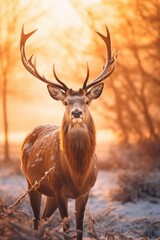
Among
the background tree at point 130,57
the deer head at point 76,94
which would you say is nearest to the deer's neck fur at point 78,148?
the deer head at point 76,94

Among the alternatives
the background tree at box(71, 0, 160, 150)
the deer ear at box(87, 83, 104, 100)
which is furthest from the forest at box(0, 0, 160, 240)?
the deer ear at box(87, 83, 104, 100)

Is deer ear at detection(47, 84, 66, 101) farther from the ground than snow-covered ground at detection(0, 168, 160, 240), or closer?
farther from the ground

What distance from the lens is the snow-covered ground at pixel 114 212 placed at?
8508 mm

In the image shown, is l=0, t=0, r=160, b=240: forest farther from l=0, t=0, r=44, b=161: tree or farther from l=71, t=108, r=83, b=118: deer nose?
l=71, t=108, r=83, b=118: deer nose

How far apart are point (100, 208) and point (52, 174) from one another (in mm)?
3932

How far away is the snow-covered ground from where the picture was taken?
851 centimetres

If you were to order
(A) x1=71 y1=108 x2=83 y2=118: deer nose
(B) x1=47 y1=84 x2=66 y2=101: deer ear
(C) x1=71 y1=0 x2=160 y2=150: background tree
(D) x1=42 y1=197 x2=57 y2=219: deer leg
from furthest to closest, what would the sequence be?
(C) x1=71 y1=0 x2=160 y2=150: background tree
(D) x1=42 y1=197 x2=57 y2=219: deer leg
(B) x1=47 y1=84 x2=66 y2=101: deer ear
(A) x1=71 y1=108 x2=83 y2=118: deer nose

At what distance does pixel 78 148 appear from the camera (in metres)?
7.39

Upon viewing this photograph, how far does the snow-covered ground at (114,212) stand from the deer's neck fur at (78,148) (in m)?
0.55

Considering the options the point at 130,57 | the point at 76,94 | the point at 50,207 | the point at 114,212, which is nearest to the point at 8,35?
the point at 130,57

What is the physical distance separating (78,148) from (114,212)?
343 cm

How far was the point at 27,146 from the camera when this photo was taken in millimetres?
9141

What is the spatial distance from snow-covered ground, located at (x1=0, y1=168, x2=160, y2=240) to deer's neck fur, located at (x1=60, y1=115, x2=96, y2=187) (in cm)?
55

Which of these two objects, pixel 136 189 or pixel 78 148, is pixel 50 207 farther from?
pixel 136 189
